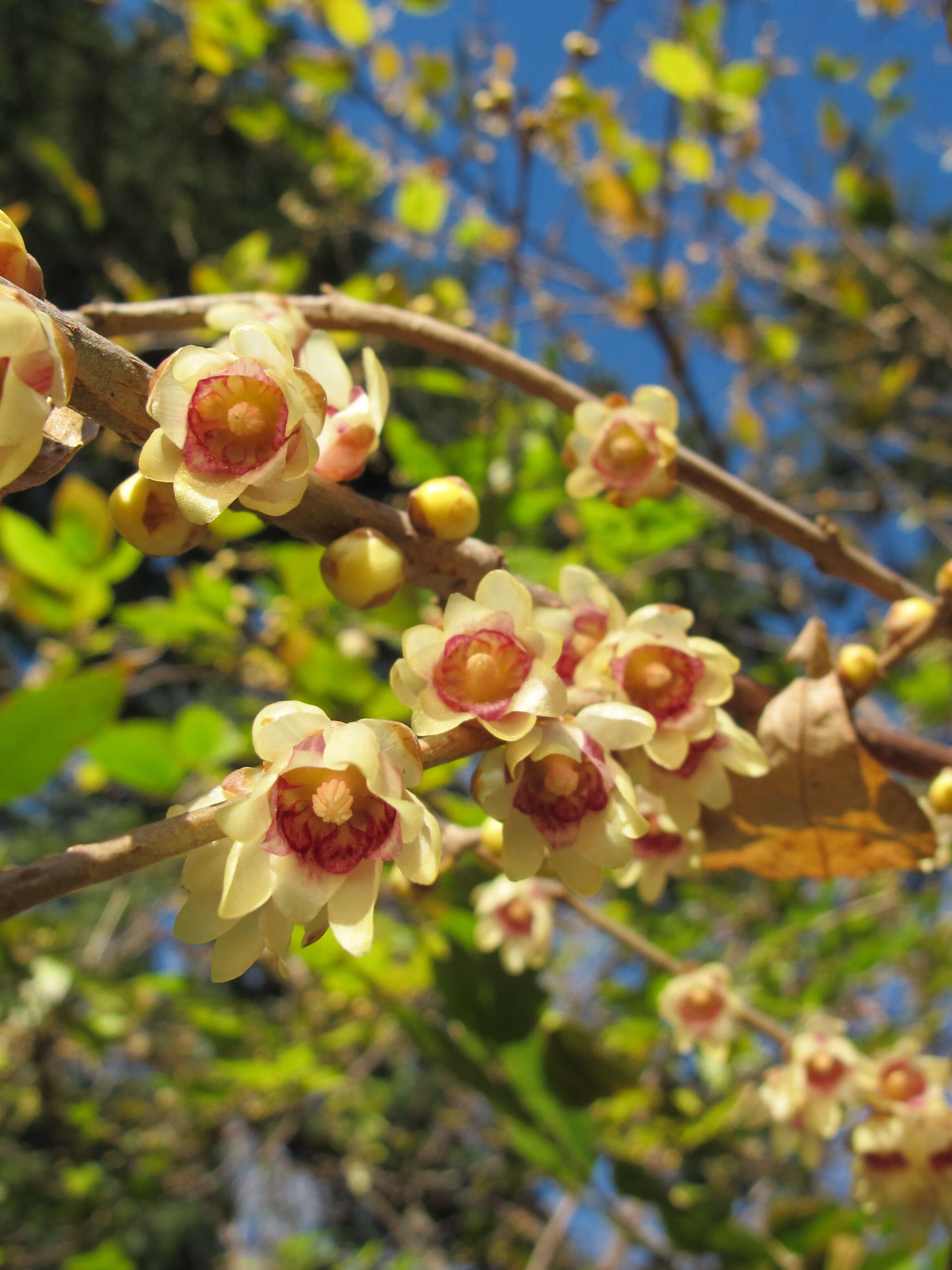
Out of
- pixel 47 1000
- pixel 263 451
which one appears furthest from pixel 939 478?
pixel 263 451

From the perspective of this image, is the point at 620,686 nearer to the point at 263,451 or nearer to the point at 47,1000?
the point at 263,451

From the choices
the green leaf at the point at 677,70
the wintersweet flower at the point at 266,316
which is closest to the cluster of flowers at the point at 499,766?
the wintersweet flower at the point at 266,316

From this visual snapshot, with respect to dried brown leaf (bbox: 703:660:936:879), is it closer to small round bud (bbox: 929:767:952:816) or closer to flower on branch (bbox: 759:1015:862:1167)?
small round bud (bbox: 929:767:952:816)

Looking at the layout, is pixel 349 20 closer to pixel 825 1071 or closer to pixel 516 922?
pixel 516 922

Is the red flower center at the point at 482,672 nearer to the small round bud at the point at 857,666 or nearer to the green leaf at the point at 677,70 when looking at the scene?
the small round bud at the point at 857,666

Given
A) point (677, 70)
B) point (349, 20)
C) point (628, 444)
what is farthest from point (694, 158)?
point (628, 444)

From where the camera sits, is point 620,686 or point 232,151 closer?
point 620,686
